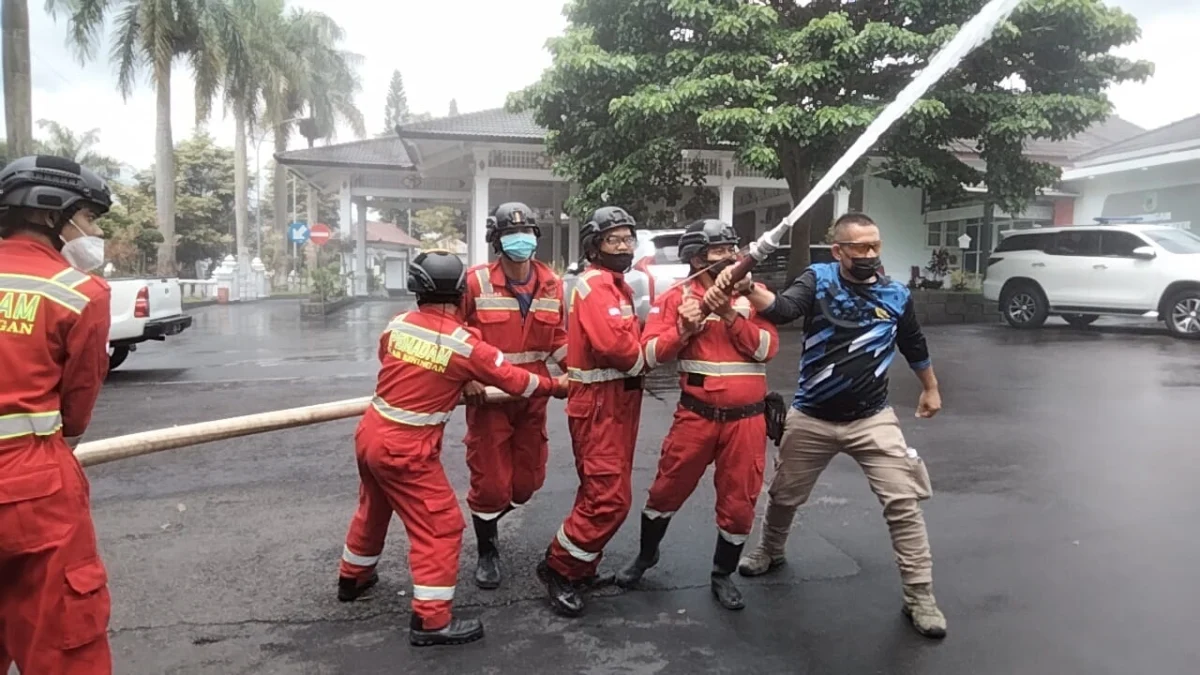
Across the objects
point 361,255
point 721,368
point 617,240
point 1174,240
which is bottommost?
point 721,368

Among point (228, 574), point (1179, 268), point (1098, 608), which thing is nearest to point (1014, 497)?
point (1098, 608)

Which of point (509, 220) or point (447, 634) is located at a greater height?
point (509, 220)

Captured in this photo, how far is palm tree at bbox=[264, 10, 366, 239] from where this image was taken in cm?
3550

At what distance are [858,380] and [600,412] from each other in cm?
119

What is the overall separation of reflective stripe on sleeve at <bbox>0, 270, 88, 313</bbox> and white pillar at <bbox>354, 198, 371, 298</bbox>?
2540 cm

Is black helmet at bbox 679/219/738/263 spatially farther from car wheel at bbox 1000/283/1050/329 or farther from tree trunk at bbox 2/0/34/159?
tree trunk at bbox 2/0/34/159

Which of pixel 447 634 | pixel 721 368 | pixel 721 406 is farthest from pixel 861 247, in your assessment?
pixel 447 634

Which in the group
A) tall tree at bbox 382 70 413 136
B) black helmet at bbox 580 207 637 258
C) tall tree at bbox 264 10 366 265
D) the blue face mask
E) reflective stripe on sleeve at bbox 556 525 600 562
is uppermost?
tall tree at bbox 382 70 413 136

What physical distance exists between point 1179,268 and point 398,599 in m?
13.8

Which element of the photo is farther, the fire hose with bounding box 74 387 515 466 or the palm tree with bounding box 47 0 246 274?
the palm tree with bounding box 47 0 246 274

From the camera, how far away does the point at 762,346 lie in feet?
12.4

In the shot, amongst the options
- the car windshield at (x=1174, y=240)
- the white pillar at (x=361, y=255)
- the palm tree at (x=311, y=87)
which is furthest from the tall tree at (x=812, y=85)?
the palm tree at (x=311, y=87)

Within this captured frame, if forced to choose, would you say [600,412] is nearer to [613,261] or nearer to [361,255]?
[613,261]

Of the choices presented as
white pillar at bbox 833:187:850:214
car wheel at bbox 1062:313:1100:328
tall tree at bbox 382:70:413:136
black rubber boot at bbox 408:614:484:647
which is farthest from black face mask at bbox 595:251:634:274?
tall tree at bbox 382:70:413:136
